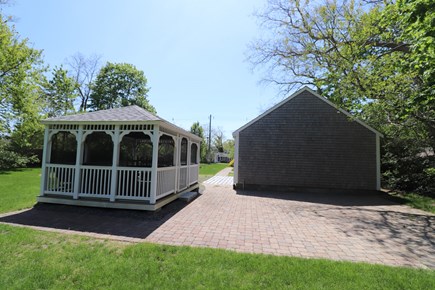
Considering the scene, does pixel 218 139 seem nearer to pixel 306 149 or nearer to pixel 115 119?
pixel 306 149

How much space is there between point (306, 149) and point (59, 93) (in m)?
27.7

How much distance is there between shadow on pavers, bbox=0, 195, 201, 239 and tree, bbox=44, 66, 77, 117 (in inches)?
956

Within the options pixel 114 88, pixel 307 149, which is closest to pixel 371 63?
pixel 307 149

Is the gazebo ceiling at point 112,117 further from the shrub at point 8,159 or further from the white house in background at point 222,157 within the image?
the white house in background at point 222,157

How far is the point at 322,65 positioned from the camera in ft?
35.5

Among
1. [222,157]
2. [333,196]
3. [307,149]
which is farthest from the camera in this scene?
[222,157]

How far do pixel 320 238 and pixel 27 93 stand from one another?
19581 mm

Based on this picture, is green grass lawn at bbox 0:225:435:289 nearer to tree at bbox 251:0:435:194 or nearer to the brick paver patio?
the brick paver patio

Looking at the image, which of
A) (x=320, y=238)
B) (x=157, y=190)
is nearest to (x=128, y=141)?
(x=157, y=190)

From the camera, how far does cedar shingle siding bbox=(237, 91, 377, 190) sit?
434 inches

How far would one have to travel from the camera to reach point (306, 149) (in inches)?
447

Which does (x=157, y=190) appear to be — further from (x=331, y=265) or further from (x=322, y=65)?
(x=322, y=65)

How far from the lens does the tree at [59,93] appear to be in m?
25.7

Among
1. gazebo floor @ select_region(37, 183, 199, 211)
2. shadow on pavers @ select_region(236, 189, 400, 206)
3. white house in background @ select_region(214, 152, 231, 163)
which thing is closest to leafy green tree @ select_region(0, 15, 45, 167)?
gazebo floor @ select_region(37, 183, 199, 211)
